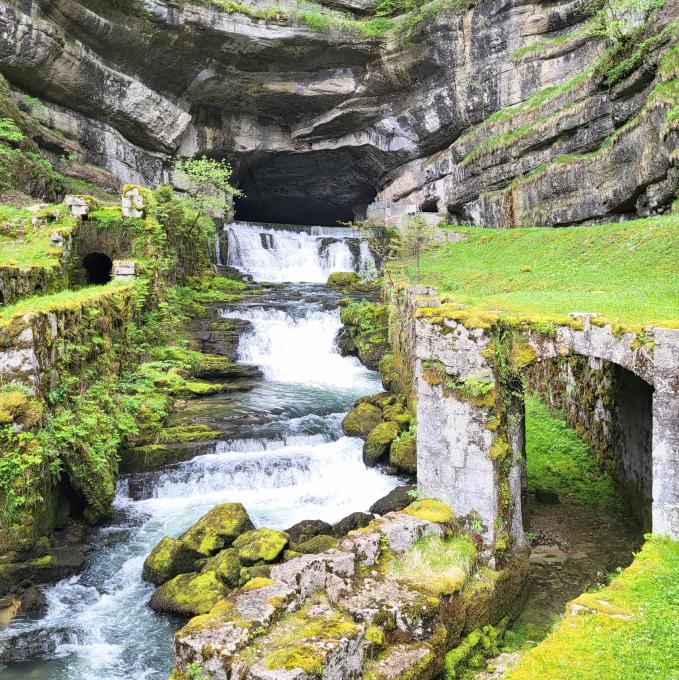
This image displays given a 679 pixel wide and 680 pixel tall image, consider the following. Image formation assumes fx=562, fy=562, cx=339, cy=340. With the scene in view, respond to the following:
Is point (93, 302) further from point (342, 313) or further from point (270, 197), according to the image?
point (270, 197)

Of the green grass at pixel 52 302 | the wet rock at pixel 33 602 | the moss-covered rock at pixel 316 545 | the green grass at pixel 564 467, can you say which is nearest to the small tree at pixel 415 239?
the green grass at pixel 564 467

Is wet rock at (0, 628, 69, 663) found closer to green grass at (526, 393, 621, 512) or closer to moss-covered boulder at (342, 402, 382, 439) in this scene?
moss-covered boulder at (342, 402, 382, 439)

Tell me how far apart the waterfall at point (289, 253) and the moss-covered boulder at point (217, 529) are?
2029 cm

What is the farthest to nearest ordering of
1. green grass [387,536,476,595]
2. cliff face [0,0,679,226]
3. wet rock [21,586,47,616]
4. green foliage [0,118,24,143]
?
cliff face [0,0,679,226]
green foliage [0,118,24,143]
wet rock [21,586,47,616]
green grass [387,536,476,595]

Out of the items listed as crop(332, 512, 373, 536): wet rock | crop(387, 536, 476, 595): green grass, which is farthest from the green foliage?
crop(387, 536, 476, 595): green grass

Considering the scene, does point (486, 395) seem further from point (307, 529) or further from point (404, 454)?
point (404, 454)

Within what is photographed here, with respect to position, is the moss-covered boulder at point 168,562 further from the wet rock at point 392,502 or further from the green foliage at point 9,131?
the green foliage at point 9,131

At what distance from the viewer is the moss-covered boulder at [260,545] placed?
8672mm

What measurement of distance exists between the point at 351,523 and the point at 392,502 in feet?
3.35

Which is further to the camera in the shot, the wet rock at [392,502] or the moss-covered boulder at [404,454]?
the moss-covered boulder at [404,454]

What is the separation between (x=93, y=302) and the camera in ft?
42.5

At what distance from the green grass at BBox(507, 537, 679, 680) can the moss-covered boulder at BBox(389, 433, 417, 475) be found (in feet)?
21.7

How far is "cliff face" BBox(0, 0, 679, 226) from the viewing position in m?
22.2

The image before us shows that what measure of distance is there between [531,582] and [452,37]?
2947cm
